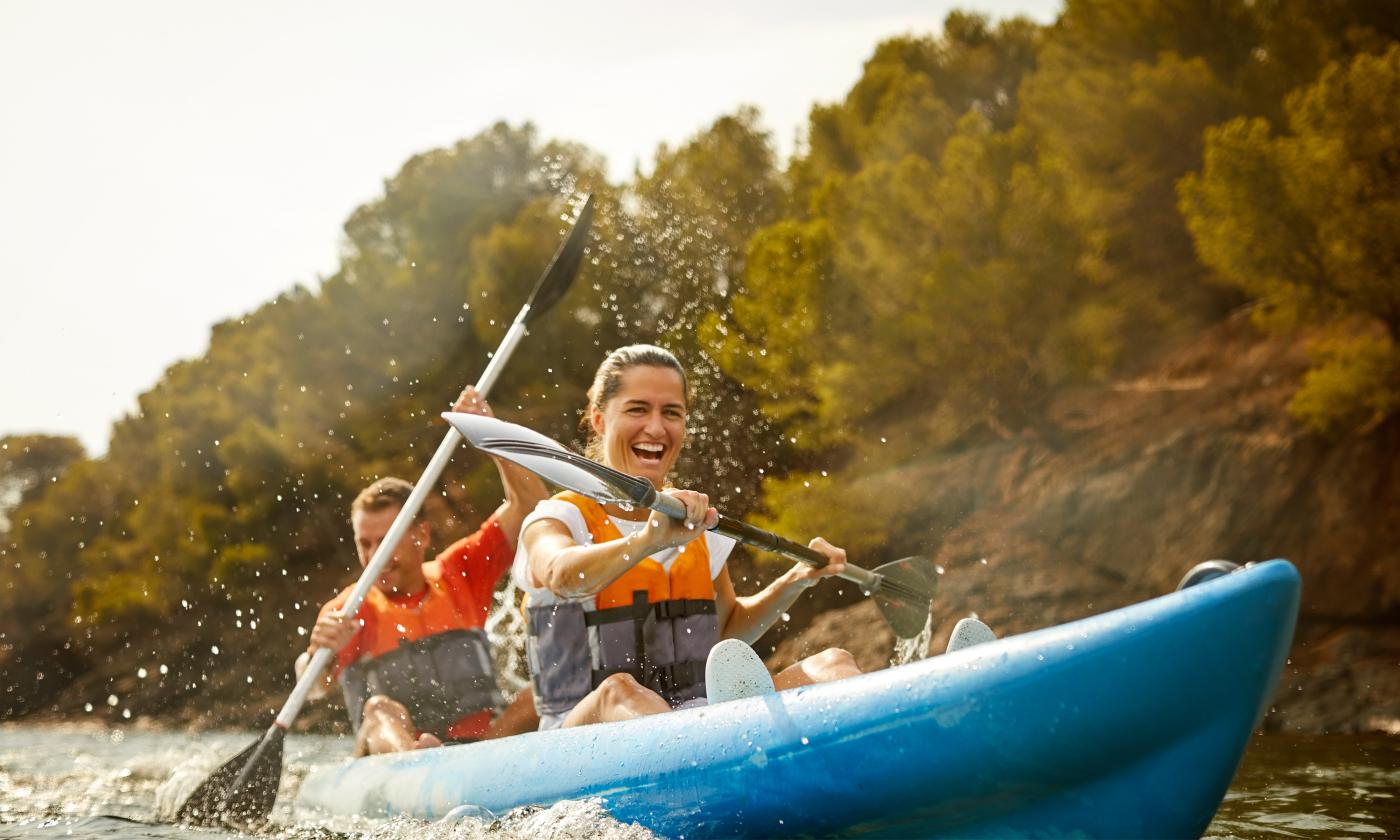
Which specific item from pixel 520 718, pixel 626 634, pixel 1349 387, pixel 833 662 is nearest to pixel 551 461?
pixel 626 634

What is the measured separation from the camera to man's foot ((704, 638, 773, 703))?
2.32m

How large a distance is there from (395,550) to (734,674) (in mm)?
2318

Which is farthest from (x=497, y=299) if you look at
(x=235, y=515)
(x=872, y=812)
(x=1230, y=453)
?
(x=872, y=812)

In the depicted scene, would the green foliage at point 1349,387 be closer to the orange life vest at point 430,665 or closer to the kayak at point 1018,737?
the orange life vest at point 430,665

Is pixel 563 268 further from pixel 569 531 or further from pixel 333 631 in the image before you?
pixel 569 531

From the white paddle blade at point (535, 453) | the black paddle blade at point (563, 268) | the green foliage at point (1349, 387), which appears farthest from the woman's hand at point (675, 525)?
the green foliage at point (1349, 387)

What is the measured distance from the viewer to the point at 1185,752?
75.8 inches

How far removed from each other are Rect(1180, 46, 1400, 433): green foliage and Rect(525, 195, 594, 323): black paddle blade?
217 inches

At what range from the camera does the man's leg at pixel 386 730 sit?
3.61m

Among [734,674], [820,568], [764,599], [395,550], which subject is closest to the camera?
[734,674]

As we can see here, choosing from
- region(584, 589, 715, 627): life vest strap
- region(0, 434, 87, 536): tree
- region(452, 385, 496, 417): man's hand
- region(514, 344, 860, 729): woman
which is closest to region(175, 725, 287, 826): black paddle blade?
region(452, 385, 496, 417): man's hand

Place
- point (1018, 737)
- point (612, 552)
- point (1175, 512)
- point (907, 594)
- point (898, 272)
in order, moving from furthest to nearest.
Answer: point (898, 272) → point (1175, 512) → point (907, 594) → point (612, 552) → point (1018, 737)

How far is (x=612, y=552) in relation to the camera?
244 cm

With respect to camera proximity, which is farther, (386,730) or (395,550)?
(395,550)
